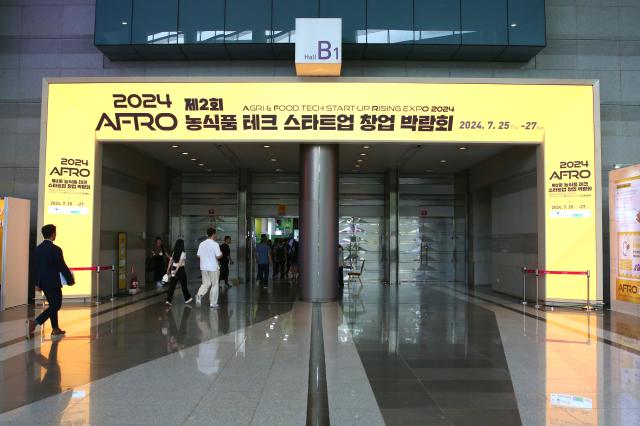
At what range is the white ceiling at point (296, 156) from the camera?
42.4ft

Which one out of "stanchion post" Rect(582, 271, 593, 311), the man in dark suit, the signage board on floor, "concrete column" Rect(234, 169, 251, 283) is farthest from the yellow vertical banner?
the signage board on floor

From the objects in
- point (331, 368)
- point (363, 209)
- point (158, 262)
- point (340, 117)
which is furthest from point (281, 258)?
point (331, 368)

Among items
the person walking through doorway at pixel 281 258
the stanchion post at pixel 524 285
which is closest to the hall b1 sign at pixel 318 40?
the stanchion post at pixel 524 285

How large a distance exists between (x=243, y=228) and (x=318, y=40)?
28.3 feet

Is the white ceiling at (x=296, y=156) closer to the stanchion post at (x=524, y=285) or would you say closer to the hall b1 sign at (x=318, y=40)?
the hall b1 sign at (x=318, y=40)

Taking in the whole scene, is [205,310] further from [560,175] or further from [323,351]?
[560,175]

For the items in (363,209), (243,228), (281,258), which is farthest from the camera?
(363,209)

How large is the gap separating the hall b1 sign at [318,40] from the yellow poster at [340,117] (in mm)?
642

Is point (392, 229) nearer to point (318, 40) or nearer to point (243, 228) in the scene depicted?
point (243, 228)

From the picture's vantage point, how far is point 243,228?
17.6m

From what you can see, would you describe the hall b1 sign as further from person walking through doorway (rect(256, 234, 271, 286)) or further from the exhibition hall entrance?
person walking through doorway (rect(256, 234, 271, 286))

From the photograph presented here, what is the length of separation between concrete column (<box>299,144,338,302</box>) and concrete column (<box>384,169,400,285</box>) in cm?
611

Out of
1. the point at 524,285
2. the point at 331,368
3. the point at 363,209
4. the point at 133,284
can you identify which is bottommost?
the point at 331,368

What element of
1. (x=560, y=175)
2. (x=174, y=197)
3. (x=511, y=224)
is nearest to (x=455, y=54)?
(x=560, y=175)
